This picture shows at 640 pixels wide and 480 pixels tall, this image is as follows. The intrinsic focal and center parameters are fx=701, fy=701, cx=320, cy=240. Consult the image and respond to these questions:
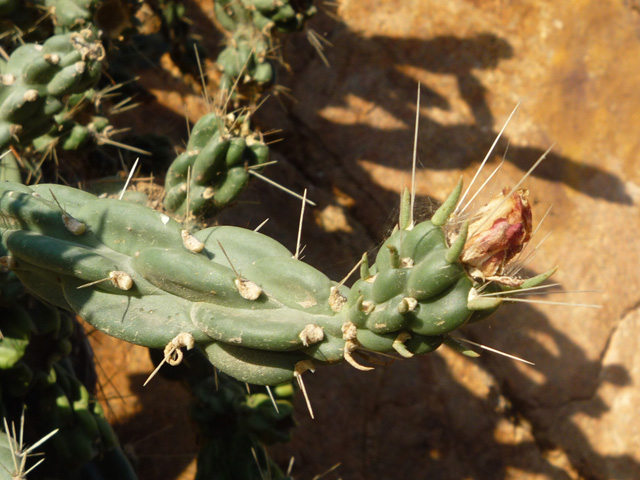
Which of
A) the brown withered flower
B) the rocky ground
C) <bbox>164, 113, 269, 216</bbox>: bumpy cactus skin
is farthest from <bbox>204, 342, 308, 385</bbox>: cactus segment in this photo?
the rocky ground

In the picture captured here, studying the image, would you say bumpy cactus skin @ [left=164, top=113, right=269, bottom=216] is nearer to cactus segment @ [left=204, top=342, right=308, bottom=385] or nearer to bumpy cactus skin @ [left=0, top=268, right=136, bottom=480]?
bumpy cactus skin @ [left=0, top=268, right=136, bottom=480]

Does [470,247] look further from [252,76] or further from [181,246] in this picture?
[252,76]

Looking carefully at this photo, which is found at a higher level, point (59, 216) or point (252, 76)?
point (59, 216)

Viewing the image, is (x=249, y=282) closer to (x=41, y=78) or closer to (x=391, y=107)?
(x=41, y=78)

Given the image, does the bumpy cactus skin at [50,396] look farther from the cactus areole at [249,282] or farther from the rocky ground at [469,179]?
the rocky ground at [469,179]

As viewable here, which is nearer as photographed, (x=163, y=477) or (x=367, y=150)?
(x=163, y=477)

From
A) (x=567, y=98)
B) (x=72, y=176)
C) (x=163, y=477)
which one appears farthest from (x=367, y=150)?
(x=163, y=477)

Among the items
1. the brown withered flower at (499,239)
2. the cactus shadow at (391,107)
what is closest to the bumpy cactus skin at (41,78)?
the brown withered flower at (499,239)
